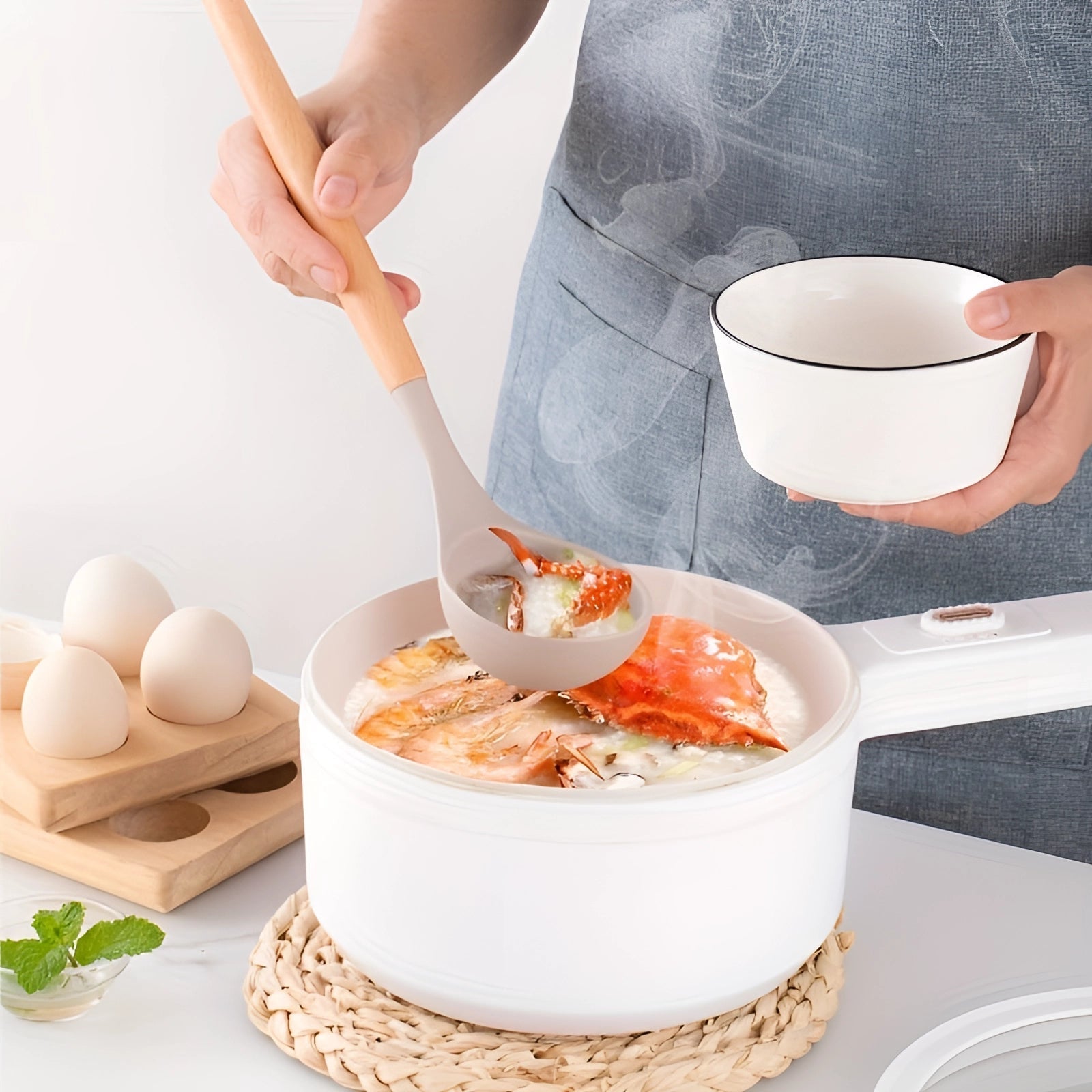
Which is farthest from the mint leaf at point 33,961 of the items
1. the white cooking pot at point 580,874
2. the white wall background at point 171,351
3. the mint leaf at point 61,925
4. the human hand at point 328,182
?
the white wall background at point 171,351

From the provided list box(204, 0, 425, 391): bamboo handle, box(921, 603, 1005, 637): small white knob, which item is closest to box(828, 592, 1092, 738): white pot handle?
box(921, 603, 1005, 637): small white knob

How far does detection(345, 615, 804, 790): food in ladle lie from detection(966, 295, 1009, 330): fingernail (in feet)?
0.61

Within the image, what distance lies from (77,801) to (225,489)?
2.77 feet

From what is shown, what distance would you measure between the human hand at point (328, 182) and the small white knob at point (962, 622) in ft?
0.98

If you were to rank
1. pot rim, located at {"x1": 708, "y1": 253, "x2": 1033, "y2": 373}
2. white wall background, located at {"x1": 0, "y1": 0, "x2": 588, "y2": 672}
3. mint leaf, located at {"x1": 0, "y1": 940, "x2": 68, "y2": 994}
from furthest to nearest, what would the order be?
white wall background, located at {"x1": 0, "y1": 0, "x2": 588, "y2": 672} < mint leaf, located at {"x1": 0, "y1": 940, "x2": 68, "y2": 994} < pot rim, located at {"x1": 708, "y1": 253, "x2": 1033, "y2": 373}

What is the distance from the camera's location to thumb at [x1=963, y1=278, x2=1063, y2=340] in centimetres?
47

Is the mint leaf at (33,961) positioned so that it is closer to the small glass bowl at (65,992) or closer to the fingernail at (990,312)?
the small glass bowl at (65,992)

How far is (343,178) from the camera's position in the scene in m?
0.59

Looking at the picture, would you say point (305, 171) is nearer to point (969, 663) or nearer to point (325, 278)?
point (325, 278)

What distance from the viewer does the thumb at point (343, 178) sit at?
592 mm

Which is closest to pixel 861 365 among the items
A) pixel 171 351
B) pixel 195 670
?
pixel 195 670

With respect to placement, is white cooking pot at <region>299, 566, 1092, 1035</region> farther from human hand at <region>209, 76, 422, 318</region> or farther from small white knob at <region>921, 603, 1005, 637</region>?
human hand at <region>209, 76, 422, 318</region>

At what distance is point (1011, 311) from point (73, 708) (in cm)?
48

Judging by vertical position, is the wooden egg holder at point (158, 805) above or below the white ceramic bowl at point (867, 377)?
below
